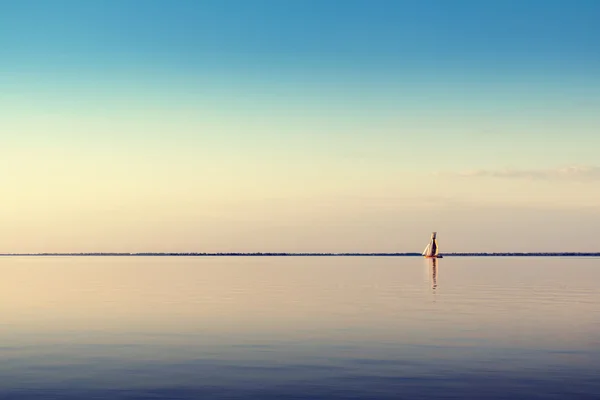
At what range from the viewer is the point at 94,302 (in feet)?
209

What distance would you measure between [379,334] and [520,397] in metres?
16.6

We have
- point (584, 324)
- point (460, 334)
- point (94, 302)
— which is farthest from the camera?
point (94, 302)

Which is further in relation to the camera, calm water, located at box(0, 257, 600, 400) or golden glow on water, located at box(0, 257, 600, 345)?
golden glow on water, located at box(0, 257, 600, 345)

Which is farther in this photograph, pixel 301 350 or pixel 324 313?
pixel 324 313

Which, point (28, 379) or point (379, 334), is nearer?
point (28, 379)

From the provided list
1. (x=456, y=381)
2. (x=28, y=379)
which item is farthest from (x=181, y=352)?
(x=456, y=381)

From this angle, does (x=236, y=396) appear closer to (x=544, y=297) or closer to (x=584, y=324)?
(x=584, y=324)

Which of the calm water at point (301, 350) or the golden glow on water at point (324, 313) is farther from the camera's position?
the golden glow on water at point (324, 313)

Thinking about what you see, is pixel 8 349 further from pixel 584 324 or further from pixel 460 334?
pixel 584 324

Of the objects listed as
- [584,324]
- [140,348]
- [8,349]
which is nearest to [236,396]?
[140,348]

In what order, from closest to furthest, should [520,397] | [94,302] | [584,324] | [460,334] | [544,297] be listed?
[520,397] → [460,334] → [584,324] → [94,302] → [544,297]

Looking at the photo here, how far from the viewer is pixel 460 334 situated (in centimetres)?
4019

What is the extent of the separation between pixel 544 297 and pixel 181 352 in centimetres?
4647

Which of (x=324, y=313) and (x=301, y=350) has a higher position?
(x=324, y=313)
